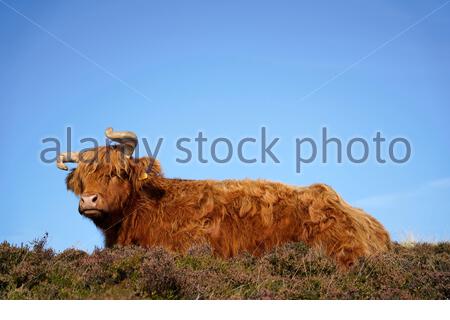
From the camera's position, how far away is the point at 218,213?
32.6 ft

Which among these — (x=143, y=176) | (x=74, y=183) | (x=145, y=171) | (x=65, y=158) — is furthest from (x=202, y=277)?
(x=65, y=158)

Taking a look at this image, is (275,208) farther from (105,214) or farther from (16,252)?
(16,252)

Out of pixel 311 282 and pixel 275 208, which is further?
pixel 275 208

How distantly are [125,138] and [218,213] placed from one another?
8.00ft

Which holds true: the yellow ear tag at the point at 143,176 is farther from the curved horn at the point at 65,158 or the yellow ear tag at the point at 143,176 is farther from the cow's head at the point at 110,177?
the curved horn at the point at 65,158

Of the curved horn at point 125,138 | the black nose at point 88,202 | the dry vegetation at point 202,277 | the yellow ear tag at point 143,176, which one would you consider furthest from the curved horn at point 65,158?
the dry vegetation at point 202,277

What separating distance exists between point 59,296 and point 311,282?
2.96 m

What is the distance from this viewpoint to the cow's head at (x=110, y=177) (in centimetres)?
968


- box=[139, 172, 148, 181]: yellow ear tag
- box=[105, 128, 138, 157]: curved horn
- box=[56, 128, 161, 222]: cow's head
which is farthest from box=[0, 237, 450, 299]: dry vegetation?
box=[105, 128, 138, 157]: curved horn

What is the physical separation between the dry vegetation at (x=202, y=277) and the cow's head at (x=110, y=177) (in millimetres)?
1369

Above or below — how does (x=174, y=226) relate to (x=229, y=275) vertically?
above

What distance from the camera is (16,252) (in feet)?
24.5
